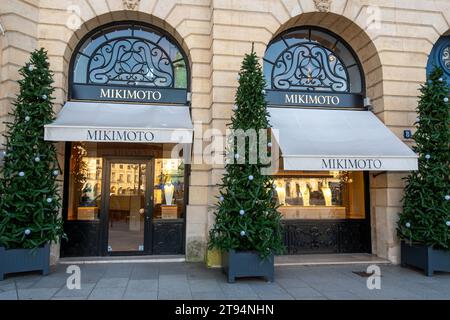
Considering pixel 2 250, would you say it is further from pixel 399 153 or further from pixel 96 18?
pixel 399 153

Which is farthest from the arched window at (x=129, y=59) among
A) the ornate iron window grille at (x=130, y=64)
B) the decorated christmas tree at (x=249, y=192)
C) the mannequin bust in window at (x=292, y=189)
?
the mannequin bust in window at (x=292, y=189)

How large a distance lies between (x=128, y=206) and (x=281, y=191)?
13.6 feet

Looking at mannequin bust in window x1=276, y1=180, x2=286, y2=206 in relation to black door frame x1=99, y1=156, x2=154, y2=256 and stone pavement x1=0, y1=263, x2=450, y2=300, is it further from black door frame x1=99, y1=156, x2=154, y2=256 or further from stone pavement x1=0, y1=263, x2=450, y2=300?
black door frame x1=99, y1=156, x2=154, y2=256

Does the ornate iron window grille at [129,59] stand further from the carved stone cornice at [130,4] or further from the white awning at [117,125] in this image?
the white awning at [117,125]

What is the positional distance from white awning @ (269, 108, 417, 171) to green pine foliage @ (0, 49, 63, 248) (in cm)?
483

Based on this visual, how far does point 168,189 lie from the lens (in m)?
9.36

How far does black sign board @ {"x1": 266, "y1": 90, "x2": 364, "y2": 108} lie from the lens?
9.45 meters

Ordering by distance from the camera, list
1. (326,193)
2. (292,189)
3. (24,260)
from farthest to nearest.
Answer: (326,193) → (292,189) → (24,260)

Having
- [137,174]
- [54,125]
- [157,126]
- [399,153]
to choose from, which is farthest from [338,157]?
[54,125]

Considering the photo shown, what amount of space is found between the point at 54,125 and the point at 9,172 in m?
1.23

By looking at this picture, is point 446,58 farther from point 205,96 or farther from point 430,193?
point 205,96

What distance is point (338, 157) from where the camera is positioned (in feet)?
24.4

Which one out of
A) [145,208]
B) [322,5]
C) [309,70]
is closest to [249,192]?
[145,208]

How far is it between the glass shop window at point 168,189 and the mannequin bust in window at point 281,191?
2674 mm
